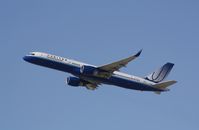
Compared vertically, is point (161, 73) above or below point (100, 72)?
above

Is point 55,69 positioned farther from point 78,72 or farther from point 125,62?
point 125,62

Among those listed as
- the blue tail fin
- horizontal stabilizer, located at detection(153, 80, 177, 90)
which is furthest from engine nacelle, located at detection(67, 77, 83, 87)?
horizontal stabilizer, located at detection(153, 80, 177, 90)

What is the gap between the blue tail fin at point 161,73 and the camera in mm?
103269

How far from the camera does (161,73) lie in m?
105

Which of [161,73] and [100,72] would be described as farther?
[161,73]

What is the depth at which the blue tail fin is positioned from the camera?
103269 mm

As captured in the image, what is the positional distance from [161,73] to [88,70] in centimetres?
1737

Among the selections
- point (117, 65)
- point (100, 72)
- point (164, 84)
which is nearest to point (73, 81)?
point (100, 72)

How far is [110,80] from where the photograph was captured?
9638 cm

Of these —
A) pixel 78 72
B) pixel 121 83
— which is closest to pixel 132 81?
pixel 121 83

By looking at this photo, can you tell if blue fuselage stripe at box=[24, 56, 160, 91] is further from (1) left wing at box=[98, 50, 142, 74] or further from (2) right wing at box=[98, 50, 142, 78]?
(1) left wing at box=[98, 50, 142, 74]

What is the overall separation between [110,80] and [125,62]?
20.7 feet

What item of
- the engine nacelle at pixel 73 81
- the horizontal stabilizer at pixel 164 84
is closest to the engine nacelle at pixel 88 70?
the engine nacelle at pixel 73 81

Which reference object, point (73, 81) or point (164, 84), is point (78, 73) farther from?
point (164, 84)
